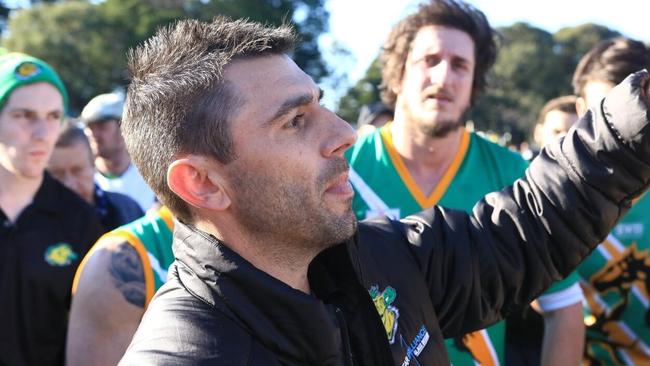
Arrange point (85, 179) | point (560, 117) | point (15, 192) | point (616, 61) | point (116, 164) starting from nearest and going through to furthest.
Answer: point (15, 192) → point (616, 61) → point (85, 179) → point (560, 117) → point (116, 164)

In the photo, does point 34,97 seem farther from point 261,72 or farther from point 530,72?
point 530,72

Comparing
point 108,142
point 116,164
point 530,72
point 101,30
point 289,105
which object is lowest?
point 530,72

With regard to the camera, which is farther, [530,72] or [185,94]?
[530,72]

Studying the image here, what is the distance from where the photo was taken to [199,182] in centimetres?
201

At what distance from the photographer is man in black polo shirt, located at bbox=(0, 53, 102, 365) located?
3.23m

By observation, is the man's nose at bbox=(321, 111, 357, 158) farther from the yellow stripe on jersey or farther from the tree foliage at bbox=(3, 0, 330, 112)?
the tree foliage at bbox=(3, 0, 330, 112)

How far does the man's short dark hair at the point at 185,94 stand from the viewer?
6.42 feet

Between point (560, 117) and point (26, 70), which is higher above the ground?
point (26, 70)

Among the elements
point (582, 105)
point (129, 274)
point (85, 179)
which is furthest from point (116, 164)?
point (582, 105)

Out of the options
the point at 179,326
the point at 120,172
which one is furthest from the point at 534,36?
the point at 179,326

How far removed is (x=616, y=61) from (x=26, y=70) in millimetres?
2709

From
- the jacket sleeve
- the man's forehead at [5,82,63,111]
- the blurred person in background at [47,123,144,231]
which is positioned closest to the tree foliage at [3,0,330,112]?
the blurred person in background at [47,123,144,231]

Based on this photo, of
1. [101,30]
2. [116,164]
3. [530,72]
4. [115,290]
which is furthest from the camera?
[530,72]

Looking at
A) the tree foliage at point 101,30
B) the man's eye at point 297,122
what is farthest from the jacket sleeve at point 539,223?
the tree foliage at point 101,30
